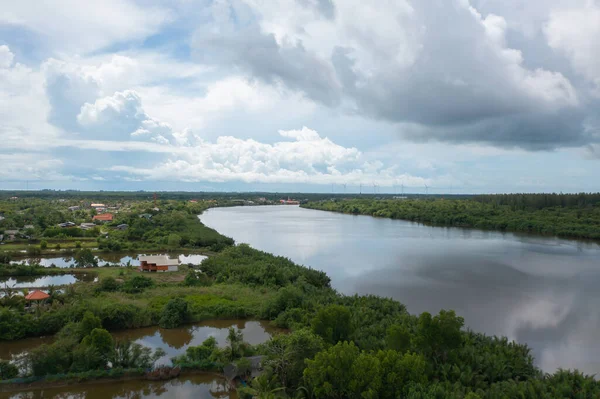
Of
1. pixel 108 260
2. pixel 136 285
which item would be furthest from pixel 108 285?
pixel 108 260

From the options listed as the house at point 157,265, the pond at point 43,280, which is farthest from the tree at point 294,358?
the pond at point 43,280

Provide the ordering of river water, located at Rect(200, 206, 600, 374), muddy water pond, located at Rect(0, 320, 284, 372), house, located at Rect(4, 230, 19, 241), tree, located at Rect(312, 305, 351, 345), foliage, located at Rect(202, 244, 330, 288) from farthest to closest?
house, located at Rect(4, 230, 19, 241) < foliage, located at Rect(202, 244, 330, 288) < river water, located at Rect(200, 206, 600, 374) < muddy water pond, located at Rect(0, 320, 284, 372) < tree, located at Rect(312, 305, 351, 345)

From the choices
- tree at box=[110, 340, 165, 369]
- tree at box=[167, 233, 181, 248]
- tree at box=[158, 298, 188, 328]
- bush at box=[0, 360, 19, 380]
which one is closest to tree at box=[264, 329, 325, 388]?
tree at box=[110, 340, 165, 369]

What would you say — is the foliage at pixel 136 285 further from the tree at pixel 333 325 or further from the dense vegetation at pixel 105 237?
the dense vegetation at pixel 105 237

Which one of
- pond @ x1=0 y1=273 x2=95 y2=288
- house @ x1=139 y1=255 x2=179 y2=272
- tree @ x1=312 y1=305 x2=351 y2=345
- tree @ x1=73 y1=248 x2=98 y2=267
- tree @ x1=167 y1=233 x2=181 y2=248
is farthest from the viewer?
tree @ x1=167 y1=233 x2=181 y2=248

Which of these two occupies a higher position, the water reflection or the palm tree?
the palm tree

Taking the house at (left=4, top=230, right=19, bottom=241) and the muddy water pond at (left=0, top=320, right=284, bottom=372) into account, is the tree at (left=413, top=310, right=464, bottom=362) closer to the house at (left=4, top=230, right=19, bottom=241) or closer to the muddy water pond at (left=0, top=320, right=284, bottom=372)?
the muddy water pond at (left=0, top=320, right=284, bottom=372)

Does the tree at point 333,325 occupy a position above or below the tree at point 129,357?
above
